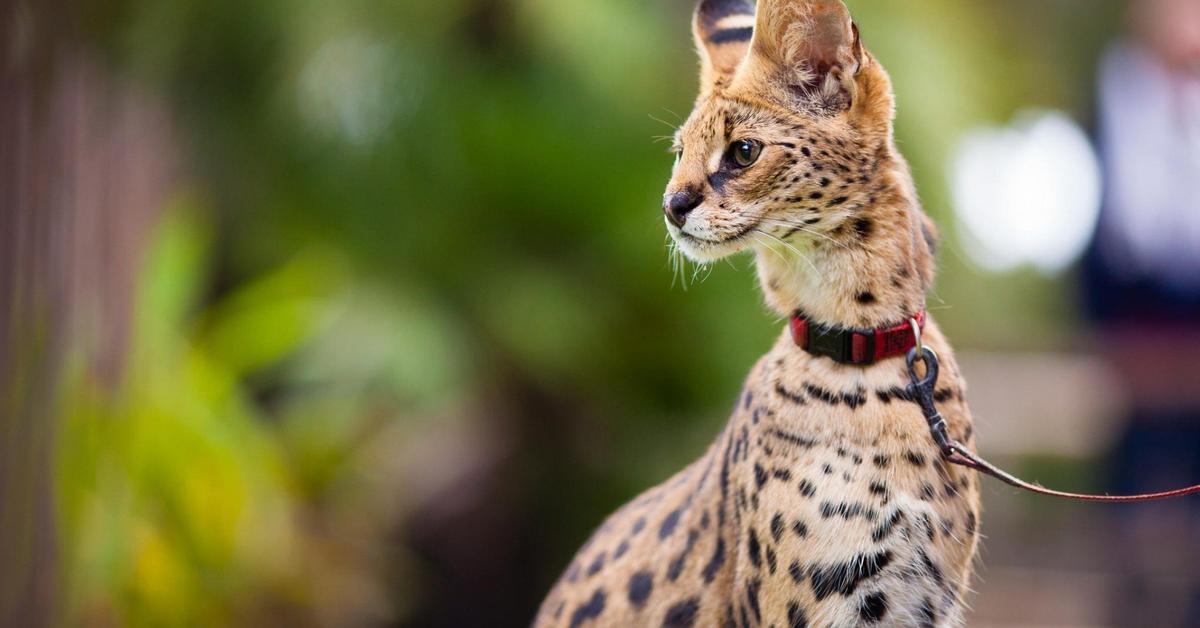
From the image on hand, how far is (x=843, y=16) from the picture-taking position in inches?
95.9

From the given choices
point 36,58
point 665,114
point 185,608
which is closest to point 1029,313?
point 665,114

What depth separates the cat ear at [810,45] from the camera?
243 centimetres

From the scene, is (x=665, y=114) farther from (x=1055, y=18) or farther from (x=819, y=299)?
(x=819, y=299)

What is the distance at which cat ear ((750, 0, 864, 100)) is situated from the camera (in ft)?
7.96

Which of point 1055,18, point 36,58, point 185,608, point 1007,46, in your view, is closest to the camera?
point 36,58

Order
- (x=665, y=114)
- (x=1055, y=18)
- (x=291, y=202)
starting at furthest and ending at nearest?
(x=1055, y=18), (x=291, y=202), (x=665, y=114)

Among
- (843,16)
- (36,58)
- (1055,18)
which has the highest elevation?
(1055,18)

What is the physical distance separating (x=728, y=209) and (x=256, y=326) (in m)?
5.80

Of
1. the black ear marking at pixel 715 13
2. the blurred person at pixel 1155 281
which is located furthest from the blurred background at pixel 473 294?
the black ear marking at pixel 715 13

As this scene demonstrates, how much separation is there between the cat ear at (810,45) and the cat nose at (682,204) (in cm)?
30

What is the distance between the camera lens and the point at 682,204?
2.51 m

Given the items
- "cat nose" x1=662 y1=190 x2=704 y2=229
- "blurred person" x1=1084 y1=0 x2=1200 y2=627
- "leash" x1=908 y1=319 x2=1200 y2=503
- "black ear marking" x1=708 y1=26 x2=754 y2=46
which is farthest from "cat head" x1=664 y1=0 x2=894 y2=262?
"blurred person" x1=1084 y1=0 x2=1200 y2=627

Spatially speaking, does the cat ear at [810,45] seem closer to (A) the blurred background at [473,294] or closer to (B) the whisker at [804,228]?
(B) the whisker at [804,228]

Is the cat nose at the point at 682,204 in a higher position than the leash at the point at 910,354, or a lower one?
higher
